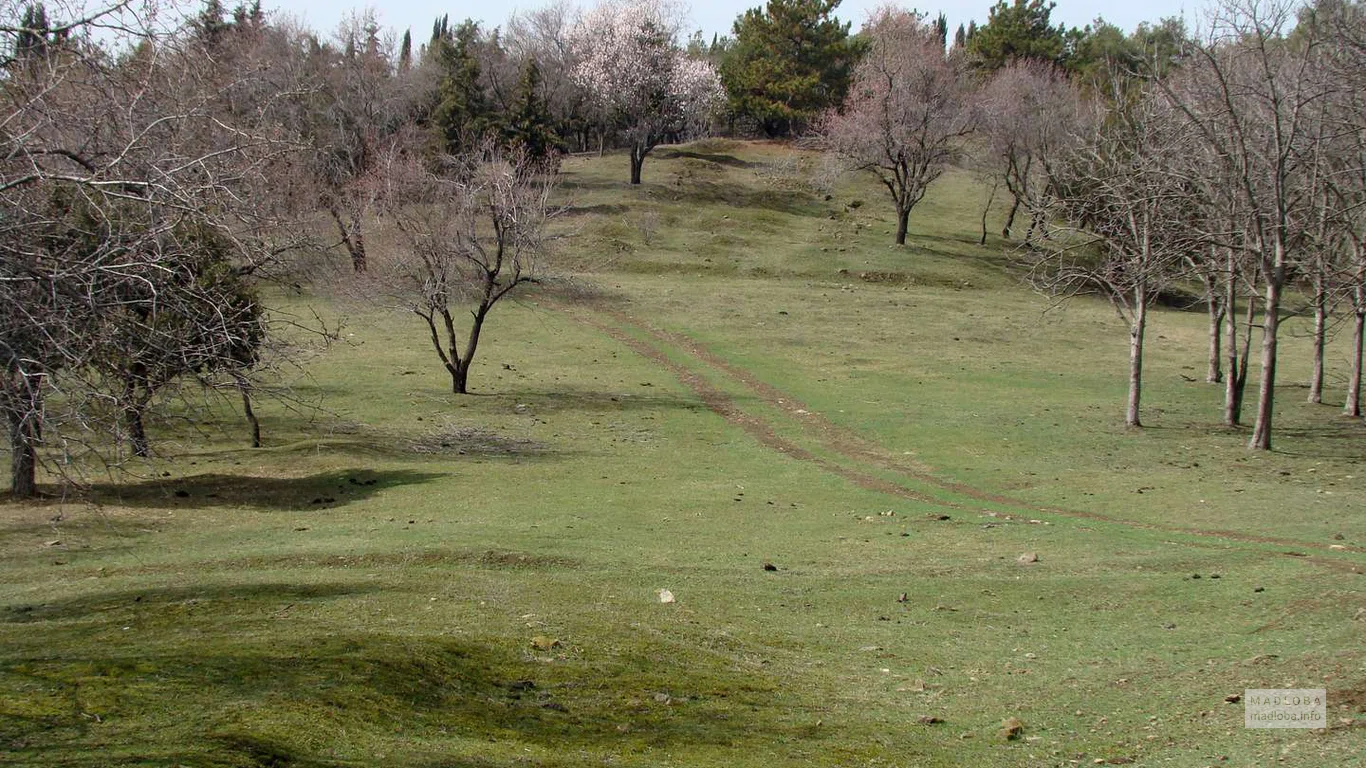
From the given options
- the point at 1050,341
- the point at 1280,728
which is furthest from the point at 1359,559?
the point at 1050,341

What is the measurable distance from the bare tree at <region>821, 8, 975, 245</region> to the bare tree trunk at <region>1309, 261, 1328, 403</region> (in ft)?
89.7

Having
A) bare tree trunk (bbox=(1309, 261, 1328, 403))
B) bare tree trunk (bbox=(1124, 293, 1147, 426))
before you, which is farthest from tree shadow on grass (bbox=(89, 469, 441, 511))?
bare tree trunk (bbox=(1309, 261, 1328, 403))

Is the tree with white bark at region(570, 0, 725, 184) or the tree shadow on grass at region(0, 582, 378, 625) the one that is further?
the tree with white bark at region(570, 0, 725, 184)

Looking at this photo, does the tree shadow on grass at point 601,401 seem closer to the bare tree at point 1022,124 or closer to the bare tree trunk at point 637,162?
the bare tree at point 1022,124

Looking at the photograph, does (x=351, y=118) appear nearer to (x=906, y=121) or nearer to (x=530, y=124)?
(x=530, y=124)

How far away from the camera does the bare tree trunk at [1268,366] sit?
25609mm

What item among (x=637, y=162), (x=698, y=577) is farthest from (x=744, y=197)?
(x=698, y=577)

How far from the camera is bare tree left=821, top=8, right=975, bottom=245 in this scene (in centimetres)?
6194

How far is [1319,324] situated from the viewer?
2986 centimetres

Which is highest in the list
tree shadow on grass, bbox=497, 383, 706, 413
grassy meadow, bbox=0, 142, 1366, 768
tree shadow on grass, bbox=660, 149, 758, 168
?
tree shadow on grass, bbox=660, 149, 758, 168

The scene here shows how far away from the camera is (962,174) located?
291 feet

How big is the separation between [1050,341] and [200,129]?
131 ft

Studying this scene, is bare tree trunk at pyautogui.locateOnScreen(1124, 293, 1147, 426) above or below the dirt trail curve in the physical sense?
above

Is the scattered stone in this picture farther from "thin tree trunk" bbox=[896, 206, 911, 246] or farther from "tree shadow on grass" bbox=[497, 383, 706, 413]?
"thin tree trunk" bbox=[896, 206, 911, 246]
